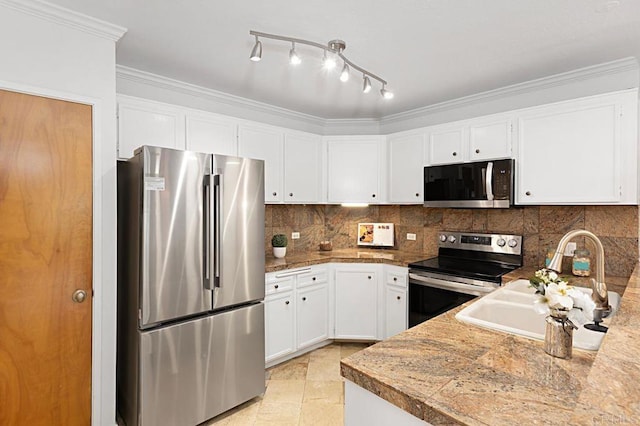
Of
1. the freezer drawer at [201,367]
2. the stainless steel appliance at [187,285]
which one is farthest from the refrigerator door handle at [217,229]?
the freezer drawer at [201,367]

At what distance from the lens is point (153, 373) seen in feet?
6.88

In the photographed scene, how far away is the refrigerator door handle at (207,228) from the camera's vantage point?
7.52 feet

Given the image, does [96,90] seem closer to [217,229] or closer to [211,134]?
[211,134]

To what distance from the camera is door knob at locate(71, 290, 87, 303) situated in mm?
1996

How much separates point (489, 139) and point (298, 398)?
8.82 feet

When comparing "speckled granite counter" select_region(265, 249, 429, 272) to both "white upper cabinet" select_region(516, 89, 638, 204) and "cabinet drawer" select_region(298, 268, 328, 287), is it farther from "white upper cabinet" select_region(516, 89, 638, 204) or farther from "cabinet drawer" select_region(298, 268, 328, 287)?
"white upper cabinet" select_region(516, 89, 638, 204)

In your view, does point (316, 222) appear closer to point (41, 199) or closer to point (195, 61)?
point (195, 61)

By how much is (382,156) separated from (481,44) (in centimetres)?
163

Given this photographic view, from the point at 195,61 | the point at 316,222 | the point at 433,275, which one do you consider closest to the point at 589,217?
the point at 433,275

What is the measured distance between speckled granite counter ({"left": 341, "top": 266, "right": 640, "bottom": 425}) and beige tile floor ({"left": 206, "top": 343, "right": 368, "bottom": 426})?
1478 millimetres

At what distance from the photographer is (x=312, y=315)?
341 cm

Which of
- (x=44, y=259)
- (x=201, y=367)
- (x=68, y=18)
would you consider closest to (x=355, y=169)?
(x=201, y=367)

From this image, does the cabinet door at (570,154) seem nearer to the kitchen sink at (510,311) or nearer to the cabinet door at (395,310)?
the kitchen sink at (510,311)

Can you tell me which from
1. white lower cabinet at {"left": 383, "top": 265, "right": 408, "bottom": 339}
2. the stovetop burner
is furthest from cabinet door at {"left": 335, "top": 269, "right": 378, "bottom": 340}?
the stovetop burner
